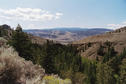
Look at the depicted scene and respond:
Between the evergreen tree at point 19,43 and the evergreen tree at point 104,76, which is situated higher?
the evergreen tree at point 19,43

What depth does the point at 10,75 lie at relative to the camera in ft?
19.7

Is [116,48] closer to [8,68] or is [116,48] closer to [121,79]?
[121,79]

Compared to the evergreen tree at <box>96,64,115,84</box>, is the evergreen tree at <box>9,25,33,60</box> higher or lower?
higher

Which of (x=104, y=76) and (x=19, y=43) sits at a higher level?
(x=19, y=43)

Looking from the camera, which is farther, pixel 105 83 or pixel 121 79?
pixel 121 79

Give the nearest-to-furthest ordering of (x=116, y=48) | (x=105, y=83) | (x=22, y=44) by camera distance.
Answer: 1. (x=22, y=44)
2. (x=105, y=83)
3. (x=116, y=48)

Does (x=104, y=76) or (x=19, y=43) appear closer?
(x=19, y=43)

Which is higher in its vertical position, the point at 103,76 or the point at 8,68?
the point at 8,68

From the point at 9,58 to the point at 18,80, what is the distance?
1.16 metres

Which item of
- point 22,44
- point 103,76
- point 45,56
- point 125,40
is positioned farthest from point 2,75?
point 125,40

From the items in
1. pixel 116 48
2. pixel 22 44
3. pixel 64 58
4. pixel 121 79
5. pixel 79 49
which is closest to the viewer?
pixel 22 44

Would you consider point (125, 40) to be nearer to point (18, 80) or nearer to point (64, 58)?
point (64, 58)

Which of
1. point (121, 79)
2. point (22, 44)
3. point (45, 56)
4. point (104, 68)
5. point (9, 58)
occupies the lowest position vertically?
point (121, 79)

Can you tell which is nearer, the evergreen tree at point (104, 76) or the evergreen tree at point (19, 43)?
the evergreen tree at point (19, 43)
